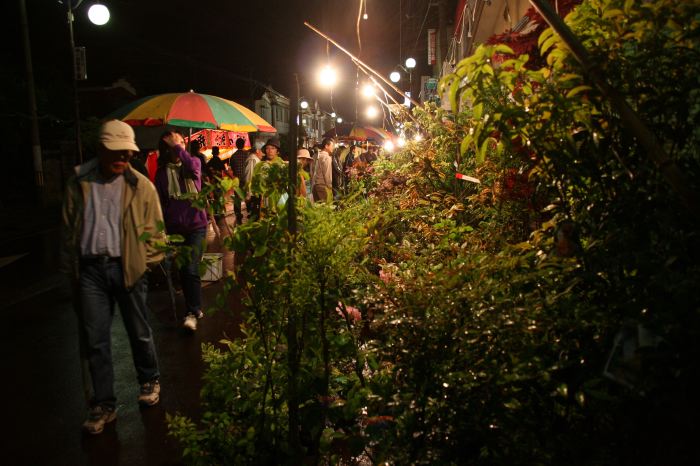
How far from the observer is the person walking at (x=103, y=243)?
418 centimetres

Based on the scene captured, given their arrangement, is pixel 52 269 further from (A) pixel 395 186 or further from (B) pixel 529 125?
(B) pixel 529 125

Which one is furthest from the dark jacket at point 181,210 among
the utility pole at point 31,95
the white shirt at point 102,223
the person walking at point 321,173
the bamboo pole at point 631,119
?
the utility pole at point 31,95

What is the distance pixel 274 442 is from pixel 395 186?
511cm

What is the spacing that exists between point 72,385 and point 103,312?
1.44 meters

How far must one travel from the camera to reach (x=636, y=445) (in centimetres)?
Answer: 200

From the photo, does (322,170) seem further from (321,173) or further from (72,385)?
(72,385)

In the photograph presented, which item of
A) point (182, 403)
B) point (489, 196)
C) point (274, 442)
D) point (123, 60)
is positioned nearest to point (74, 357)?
point (182, 403)

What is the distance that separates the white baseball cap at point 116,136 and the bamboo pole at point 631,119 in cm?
330

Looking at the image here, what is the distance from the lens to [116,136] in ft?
13.8

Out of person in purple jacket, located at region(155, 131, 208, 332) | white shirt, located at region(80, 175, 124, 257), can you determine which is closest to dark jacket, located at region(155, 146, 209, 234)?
person in purple jacket, located at region(155, 131, 208, 332)

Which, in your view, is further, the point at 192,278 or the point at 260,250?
the point at 192,278

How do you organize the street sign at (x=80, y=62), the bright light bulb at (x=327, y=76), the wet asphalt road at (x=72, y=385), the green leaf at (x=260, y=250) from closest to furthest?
the green leaf at (x=260, y=250) < the wet asphalt road at (x=72, y=385) < the bright light bulb at (x=327, y=76) < the street sign at (x=80, y=62)

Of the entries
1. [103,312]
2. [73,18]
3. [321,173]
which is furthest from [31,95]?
[103,312]

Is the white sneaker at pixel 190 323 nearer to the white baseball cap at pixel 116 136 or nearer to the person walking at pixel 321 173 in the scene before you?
the white baseball cap at pixel 116 136
